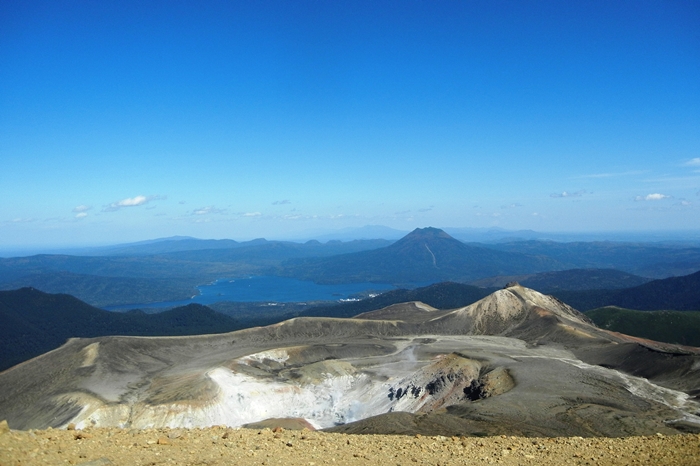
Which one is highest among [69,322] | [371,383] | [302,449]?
[302,449]

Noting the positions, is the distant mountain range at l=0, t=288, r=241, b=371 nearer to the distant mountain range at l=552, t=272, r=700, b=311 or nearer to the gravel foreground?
the gravel foreground

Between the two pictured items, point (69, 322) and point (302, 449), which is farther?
point (69, 322)

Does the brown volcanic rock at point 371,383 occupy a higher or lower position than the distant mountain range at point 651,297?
higher

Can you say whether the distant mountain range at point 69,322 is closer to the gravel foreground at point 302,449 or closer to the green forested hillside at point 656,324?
the green forested hillside at point 656,324

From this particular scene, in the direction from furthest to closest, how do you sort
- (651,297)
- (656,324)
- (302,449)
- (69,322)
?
(651,297), (69,322), (656,324), (302,449)

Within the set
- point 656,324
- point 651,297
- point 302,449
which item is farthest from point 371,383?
point 651,297

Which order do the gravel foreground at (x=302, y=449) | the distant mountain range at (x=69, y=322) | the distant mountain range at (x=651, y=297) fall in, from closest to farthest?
the gravel foreground at (x=302, y=449)
the distant mountain range at (x=69, y=322)
the distant mountain range at (x=651, y=297)

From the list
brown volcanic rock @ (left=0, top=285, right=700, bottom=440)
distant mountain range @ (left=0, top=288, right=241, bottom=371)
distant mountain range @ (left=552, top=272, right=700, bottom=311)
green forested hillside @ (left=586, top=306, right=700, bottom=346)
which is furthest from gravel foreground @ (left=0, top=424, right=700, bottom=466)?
distant mountain range @ (left=552, top=272, right=700, bottom=311)

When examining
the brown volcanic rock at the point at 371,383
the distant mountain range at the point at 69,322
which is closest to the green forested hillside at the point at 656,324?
the brown volcanic rock at the point at 371,383

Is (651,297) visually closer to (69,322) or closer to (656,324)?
(656,324)

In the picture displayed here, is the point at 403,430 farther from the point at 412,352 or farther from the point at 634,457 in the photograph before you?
the point at 412,352
